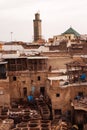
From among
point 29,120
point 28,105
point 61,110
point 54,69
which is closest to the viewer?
point 29,120

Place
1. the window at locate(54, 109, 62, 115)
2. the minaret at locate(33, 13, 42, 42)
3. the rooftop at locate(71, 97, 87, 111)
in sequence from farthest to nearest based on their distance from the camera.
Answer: the minaret at locate(33, 13, 42, 42)
the window at locate(54, 109, 62, 115)
the rooftop at locate(71, 97, 87, 111)

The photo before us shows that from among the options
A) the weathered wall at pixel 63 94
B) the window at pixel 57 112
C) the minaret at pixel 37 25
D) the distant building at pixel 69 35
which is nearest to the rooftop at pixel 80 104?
the weathered wall at pixel 63 94

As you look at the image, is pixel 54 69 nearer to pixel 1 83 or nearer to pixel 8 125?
pixel 1 83

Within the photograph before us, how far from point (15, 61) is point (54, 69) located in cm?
553

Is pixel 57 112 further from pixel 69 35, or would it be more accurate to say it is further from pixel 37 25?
pixel 69 35

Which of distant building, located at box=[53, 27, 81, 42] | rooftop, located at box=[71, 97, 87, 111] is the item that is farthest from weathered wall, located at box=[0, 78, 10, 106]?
distant building, located at box=[53, 27, 81, 42]

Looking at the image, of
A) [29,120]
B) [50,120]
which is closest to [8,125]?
[29,120]

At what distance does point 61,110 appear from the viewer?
35.3 m

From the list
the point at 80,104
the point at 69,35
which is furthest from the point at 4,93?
the point at 69,35

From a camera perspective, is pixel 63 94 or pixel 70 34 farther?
pixel 70 34

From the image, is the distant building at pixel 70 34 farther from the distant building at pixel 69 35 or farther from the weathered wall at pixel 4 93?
the weathered wall at pixel 4 93

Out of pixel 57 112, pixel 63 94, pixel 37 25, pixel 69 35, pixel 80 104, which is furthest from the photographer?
pixel 69 35

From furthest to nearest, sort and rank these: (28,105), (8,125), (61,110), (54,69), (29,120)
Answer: (54,69) → (28,105) → (61,110) → (29,120) → (8,125)

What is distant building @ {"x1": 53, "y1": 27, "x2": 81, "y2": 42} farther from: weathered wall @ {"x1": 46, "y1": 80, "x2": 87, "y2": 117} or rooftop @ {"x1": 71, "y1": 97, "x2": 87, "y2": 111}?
rooftop @ {"x1": 71, "y1": 97, "x2": 87, "y2": 111}
